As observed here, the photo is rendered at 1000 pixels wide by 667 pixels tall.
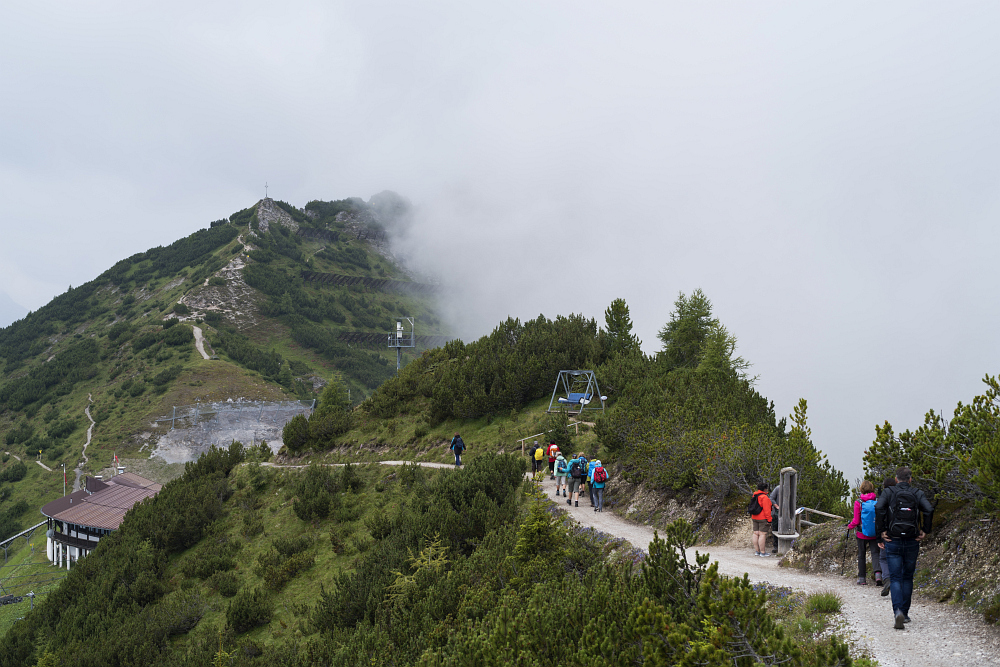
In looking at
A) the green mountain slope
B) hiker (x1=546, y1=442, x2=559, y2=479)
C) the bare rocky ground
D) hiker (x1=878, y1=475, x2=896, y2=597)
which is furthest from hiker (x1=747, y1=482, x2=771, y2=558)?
the green mountain slope

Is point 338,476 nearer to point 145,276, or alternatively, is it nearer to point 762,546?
point 762,546

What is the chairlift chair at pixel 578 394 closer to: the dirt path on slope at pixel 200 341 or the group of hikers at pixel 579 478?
the group of hikers at pixel 579 478

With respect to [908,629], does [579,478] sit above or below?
above

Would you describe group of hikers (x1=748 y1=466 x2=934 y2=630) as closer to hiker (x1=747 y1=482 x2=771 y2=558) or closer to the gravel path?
the gravel path

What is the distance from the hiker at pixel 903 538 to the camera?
5.84 m

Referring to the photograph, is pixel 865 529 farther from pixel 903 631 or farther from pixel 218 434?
pixel 218 434

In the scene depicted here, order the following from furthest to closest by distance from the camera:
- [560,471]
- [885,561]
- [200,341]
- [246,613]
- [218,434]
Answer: [200,341] → [218,434] → [560,471] → [246,613] → [885,561]

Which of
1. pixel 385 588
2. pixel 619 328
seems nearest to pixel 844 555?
pixel 385 588

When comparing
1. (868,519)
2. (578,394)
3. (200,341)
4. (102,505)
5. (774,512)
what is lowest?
(102,505)

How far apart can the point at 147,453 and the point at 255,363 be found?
32519mm

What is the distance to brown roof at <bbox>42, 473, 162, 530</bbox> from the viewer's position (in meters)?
38.2

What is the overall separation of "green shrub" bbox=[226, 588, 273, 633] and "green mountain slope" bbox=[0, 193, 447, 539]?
55.4 m

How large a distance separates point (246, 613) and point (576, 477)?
860 centimetres

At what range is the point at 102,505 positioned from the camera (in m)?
40.7
